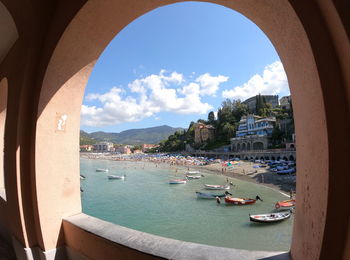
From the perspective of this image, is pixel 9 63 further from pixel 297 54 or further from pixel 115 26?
pixel 297 54

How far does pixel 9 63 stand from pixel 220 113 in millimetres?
61188

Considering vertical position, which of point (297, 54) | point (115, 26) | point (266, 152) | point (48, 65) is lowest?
point (266, 152)

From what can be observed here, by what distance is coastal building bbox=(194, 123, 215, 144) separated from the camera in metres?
63.0

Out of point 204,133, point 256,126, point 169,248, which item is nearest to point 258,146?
point 256,126

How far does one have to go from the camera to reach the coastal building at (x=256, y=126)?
4303cm

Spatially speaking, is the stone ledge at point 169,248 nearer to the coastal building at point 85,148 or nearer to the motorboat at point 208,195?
the motorboat at point 208,195

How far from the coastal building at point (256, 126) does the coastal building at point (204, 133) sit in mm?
12183

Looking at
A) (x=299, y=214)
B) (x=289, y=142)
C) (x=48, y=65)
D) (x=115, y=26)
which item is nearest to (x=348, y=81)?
(x=299, y=214)

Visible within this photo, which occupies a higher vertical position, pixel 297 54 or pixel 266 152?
pixel 297 54

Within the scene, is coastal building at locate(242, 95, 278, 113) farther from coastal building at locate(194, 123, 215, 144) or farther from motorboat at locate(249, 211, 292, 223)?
motorboat at locate(249, 211, 292, 223)

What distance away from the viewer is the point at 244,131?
161 feet

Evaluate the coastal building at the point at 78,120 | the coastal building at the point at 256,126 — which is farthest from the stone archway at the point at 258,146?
the coastal building at the point at 78,120

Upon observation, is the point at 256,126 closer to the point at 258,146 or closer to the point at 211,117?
the point at 258,146

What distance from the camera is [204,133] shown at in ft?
211
